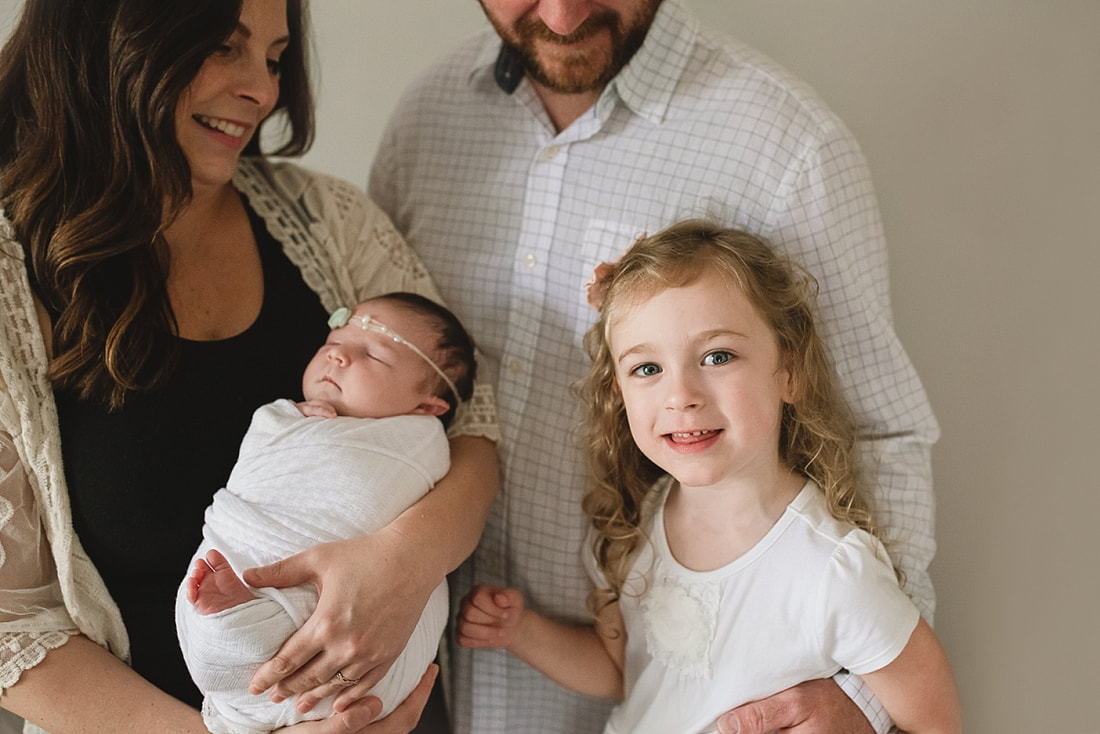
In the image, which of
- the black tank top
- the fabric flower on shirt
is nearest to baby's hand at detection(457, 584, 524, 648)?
the fabric flower on shirt

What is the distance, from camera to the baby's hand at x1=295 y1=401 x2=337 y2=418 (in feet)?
4.76

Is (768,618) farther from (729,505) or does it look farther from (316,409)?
(316,409)

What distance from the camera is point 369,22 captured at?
83.5 inches

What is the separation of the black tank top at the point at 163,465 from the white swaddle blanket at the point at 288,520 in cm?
7

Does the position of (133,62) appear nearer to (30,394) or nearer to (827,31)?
(30,394)

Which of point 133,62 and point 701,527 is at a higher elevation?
point 133,62

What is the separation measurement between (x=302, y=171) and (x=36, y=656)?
2.91 ft

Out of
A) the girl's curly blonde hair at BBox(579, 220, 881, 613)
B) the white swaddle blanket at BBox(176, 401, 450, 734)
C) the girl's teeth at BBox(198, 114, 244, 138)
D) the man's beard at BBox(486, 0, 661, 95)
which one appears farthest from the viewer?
the man's beard at BBox(486, 0, 661, 95)

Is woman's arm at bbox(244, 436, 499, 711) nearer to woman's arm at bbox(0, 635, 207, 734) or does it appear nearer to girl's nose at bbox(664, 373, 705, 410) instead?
woman's arm at bbox(0, 635, 207, 734)

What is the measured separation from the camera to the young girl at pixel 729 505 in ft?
4.39

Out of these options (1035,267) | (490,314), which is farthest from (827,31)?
(490,314)

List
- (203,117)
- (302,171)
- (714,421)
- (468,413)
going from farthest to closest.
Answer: (302,171) < (468,413) < (203,117) < (714,421)

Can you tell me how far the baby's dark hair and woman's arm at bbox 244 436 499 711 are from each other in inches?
8.3

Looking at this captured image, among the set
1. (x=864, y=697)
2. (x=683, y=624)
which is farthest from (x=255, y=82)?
(x=864, y=697)
